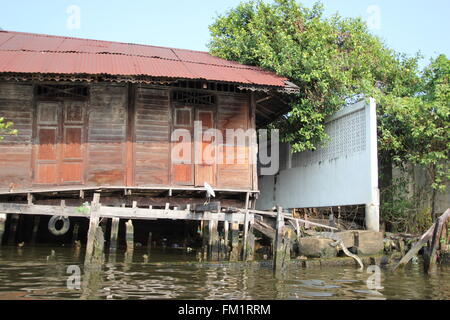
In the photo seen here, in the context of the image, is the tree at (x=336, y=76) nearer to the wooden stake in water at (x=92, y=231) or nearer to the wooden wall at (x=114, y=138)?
the wooden wall at (x=114, y=138)

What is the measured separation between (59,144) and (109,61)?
8.37ft

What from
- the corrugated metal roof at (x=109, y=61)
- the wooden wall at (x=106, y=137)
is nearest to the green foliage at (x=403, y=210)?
the corrugated metal roof at (x=109, y=61)

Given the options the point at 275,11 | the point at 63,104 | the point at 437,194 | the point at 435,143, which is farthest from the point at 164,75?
the point at 437,194

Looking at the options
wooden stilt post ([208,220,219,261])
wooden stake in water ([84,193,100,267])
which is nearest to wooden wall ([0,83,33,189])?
wooden stake in water ([84,193,100,267])

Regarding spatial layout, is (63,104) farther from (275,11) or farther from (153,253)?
(275,11)

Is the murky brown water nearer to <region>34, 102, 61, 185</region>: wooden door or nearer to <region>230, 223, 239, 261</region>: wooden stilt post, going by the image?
<region>230, 223, 239, 261</region>: wooden stilt post

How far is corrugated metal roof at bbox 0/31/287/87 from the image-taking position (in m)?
11.5

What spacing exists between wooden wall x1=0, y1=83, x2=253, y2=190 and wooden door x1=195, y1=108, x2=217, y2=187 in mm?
233

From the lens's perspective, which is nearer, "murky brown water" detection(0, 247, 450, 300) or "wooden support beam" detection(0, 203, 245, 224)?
"murky brown water" detection(0, 247, 450, 300)

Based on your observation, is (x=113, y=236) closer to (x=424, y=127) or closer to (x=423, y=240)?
(x=423, y=240)

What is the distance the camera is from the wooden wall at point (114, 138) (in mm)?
11984

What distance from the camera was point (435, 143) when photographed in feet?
46.7

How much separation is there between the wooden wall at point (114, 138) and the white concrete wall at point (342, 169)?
12.2ft

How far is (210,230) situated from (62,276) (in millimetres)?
4075
